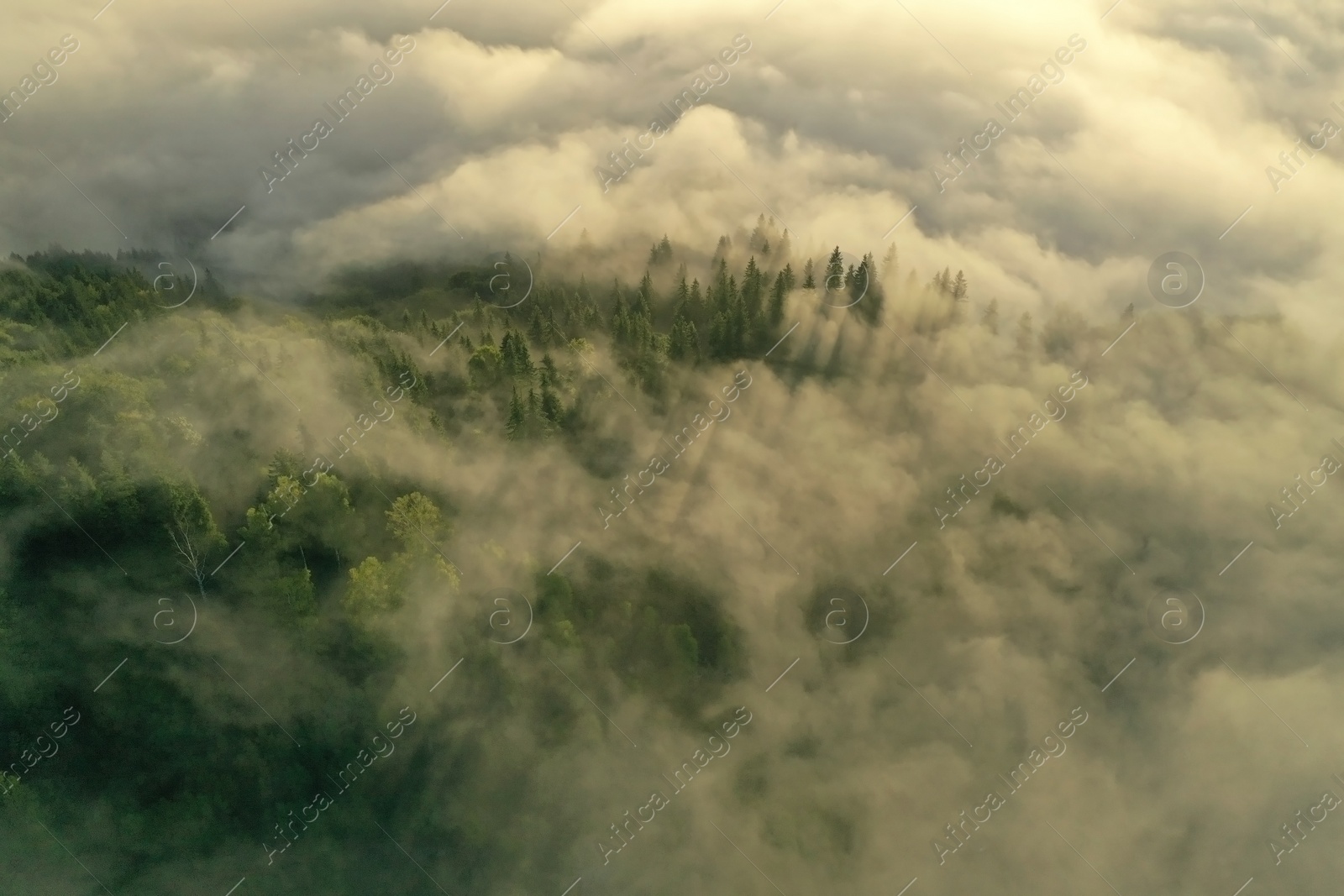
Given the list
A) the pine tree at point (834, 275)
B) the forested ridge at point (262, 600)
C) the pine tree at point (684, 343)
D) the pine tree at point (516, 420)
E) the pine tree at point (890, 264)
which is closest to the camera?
the forested ridge at point (262, 600)

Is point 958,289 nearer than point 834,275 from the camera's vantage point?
No

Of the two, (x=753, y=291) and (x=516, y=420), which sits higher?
(x=753, y=291)

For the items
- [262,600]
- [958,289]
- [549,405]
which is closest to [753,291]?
[549,405]

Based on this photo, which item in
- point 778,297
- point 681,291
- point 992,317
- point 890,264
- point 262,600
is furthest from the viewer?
point 992,317

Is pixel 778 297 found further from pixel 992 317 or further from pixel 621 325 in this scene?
pixel 992 317

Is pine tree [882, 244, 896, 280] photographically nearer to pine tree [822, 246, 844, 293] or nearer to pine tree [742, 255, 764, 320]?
pine tree [822, 246, 844, 293]

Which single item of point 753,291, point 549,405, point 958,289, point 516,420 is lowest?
point 958,289

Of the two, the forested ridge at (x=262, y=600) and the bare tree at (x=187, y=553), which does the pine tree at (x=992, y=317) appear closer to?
the forested ridge at (x=262, y=600)

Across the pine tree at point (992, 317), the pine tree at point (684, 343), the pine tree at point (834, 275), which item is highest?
the pine tree at point (834, 275)

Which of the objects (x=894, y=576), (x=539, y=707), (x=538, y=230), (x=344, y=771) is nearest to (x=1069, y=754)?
(x=894, y=576)

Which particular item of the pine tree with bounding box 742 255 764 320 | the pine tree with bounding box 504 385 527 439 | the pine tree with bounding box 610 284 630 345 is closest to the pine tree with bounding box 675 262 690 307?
the pine tree with bounding box 610 284 630 345

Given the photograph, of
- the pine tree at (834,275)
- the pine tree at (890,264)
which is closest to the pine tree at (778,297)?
the pine tree at (834,275)
